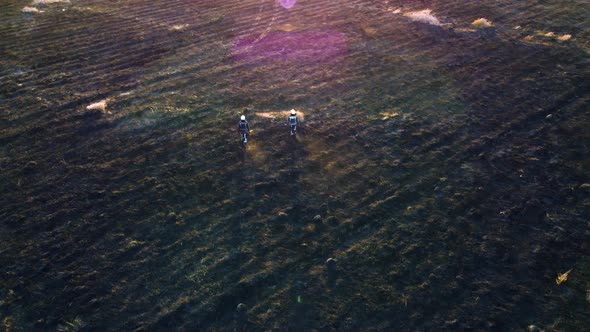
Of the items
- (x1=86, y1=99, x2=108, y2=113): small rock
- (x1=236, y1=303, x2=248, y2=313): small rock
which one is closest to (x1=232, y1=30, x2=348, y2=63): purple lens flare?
(x1=86, y1=99, x2=108, y2=113): small rock

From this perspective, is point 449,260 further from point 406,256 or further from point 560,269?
point 560,269

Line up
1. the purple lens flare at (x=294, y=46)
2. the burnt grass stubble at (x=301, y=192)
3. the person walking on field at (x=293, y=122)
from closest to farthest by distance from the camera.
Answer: the burnt grass stubble at (x=301, y=192) → the person walking on field at (x=293, y=122) → the purple lens flare at (x=294, y=46)

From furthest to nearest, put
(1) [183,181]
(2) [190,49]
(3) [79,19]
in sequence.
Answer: (3) [79,19] → (2) [190,49] → (1) [183,181]

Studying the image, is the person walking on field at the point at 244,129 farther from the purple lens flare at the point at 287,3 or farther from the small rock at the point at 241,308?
the purple lens flare at the point at 287,3

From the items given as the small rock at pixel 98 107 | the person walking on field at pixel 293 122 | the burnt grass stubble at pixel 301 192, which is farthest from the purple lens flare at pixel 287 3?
the small rock at pixel 98 107

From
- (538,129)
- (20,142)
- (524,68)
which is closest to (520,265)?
(538,129)

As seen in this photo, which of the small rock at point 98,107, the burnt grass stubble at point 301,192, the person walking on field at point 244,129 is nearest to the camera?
the burnt grass stubble at point 301,192

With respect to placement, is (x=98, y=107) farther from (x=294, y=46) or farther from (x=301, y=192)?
(x=294, y=46)

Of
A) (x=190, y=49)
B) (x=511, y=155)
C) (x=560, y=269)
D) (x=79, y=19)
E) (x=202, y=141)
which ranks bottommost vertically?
(x=560, y=269)

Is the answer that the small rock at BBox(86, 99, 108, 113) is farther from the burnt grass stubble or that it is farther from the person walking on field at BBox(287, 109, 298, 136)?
the person walking on field at BBox(287, 109, 298, 136)
